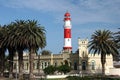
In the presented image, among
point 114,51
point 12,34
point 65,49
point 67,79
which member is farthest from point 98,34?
point 65,49

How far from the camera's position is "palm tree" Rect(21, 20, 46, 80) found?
80938 mm

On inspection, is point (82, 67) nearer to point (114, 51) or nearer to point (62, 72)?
point (62, 72)

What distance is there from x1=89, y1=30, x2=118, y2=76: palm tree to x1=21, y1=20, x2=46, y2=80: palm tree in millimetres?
15863

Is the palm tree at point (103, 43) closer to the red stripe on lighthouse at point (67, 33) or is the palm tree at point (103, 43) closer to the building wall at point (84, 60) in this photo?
the building wall at point (84, 60)

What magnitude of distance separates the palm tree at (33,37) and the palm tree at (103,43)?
52.0 feet

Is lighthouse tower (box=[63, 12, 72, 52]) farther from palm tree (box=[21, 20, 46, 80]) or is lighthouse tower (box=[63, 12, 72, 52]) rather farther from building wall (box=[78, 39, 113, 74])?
palm tree (box=[21, 20, 46, 80])

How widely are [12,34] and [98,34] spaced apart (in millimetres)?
23136

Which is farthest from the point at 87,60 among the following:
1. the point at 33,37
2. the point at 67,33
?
the point at 33,37

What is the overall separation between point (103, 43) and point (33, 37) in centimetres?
2009

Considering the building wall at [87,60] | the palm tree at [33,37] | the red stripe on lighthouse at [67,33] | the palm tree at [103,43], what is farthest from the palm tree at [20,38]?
the red stripe on lighthouse at [67,33]

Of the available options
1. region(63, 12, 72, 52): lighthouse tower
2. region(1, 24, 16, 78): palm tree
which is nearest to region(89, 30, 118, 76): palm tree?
region(1, 24, 16, 78): palm tree

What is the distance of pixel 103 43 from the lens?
91188mm

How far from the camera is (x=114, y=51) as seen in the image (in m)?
91.8

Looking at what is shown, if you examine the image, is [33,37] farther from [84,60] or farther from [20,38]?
[84,60]
